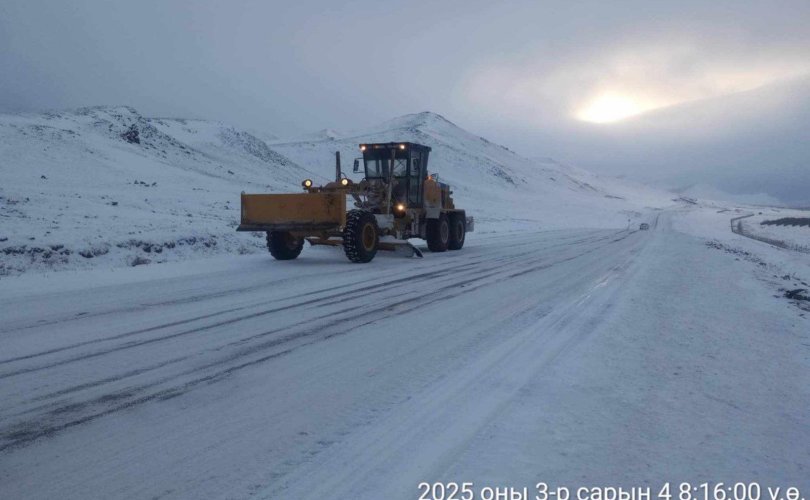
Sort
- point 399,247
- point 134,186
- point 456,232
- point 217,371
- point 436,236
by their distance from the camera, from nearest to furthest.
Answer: point 217,371 < point 399,247 < point 436,236 < point 456,232 < point 134,186

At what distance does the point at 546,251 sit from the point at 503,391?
533 inches

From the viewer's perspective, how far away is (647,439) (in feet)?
11.4

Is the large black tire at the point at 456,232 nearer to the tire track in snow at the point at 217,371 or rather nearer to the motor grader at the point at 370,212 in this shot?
the motor grader at the point at 370,212

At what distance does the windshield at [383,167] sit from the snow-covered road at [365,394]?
363 inches

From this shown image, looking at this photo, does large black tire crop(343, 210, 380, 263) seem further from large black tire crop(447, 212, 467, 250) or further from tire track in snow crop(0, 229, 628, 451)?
large black tire crop(447, 212, 467, 250)

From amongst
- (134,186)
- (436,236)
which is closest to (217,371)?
(436,236)

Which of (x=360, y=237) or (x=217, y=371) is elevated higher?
(x=360, y=237)

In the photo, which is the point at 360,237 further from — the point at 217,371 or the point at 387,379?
the point at 387,379

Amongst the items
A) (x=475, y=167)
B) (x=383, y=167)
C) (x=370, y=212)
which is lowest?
(x=370, y=212)

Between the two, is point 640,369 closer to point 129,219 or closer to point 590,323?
point 590,323

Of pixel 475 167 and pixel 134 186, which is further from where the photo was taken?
pixel 475 167

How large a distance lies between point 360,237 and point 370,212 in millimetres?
1255

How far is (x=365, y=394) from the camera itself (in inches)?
167

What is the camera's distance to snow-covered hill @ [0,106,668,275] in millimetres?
13812
